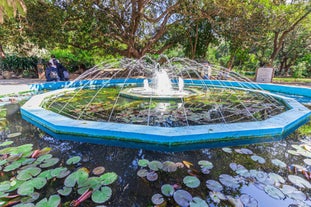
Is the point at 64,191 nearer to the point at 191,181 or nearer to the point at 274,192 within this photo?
the point at 191,181

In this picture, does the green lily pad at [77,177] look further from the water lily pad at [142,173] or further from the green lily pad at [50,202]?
the water lily pad at [142,173]

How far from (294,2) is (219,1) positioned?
4.74 meters

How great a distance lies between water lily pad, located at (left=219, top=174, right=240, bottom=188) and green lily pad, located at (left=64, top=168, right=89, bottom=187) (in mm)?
1295

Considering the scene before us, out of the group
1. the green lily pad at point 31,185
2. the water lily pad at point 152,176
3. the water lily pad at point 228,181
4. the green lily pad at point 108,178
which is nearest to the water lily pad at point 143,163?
the water lily pad at point 152,176

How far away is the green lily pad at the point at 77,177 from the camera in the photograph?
5.21 ft

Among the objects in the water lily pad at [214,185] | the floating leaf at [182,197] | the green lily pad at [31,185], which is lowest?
the water lily pad at [214,185]

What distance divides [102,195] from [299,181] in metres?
1.80

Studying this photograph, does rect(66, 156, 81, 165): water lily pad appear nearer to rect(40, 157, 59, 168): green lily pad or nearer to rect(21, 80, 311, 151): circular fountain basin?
rect(40, 157, 59, 168): green lily pad

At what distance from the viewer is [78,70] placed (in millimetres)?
13844

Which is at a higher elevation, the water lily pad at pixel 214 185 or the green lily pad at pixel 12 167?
the green lily pad at pixel 12 167

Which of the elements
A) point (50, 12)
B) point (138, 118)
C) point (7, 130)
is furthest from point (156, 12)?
point (7, 130)

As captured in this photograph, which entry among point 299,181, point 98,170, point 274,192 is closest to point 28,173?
point 98,170

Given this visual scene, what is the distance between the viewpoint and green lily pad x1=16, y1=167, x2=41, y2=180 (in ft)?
5.45

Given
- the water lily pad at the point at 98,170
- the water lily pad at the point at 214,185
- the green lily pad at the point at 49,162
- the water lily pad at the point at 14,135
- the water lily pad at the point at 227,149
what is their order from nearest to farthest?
the water lily pad at the point at 214,185, the water lily pad at the point at 98,170, the green lily pad at the point at 49,162, the water lily pad at the point at 227,149, the water lily pad at the point at 14,135
